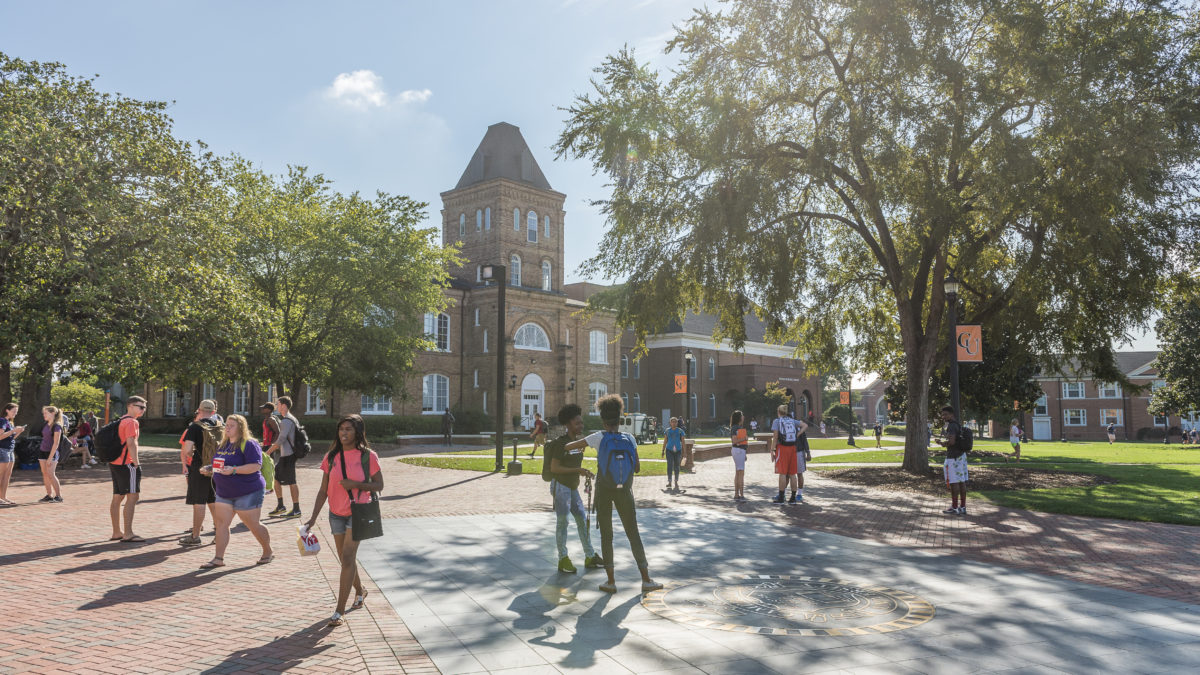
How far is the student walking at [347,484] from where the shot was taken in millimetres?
5812

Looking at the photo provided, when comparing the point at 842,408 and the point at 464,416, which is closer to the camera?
the point at 464,416

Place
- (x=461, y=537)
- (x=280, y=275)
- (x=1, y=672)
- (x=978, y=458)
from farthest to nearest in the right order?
(x=280, y=275)
(x=978, y=458)
(x=461, y=537)
(x=1, y=672)

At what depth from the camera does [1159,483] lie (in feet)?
57.3

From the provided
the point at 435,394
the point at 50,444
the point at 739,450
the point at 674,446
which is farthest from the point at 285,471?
the point at 435,394

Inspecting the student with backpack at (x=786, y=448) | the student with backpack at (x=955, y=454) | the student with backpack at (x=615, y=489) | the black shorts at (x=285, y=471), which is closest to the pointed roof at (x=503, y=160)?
the student with backpack at (x=786, y=448)

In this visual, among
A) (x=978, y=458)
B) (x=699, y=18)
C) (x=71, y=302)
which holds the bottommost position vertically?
(x=978, y=458)

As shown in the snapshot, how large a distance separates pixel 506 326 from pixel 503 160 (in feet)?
38.8

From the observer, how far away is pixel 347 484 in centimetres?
580

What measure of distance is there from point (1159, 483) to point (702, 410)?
1750 inches

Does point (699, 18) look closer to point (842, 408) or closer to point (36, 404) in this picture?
point (36, 404)

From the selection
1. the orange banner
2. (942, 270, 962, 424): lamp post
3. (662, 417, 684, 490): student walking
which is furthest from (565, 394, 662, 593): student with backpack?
the orange banner

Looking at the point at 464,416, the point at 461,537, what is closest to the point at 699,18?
the point at 461,537

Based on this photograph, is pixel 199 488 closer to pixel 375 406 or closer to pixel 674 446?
pixel 674 446

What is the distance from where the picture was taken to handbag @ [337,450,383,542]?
579 centimetres
